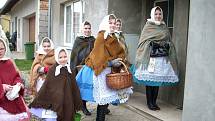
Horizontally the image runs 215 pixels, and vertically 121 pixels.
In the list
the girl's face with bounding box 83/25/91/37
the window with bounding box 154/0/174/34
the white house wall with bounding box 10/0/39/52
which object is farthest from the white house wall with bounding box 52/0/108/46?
the white house wall with bounding box 10/0/39/52

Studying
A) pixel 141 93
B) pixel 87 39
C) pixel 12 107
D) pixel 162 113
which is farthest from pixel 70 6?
pixel 12 107

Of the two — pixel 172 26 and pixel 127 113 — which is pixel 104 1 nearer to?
pixel 172 26

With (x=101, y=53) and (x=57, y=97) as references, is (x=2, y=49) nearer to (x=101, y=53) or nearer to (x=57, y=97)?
(x=57, y=97)

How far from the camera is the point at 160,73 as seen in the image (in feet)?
20.7

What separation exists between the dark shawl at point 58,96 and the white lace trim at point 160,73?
194 cm

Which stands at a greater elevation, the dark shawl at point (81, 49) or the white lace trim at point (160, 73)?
the dark shawl at point (81, 49)

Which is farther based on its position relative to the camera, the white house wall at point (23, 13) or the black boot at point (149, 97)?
the white house wall at point (23, 13)

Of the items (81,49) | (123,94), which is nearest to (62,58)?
(123,94)

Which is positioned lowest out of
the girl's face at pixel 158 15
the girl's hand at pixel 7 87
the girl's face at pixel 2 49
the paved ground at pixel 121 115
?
the paved ground at pixel 121 115

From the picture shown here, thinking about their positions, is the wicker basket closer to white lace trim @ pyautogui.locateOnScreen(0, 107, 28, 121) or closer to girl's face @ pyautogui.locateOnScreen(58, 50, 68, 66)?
girl's face @ pyautogui.locateOnScreen(58, 50, 68, 66)

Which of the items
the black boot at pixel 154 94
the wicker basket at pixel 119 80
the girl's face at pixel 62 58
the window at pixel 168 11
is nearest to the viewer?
the girl's face at pixel 62 58

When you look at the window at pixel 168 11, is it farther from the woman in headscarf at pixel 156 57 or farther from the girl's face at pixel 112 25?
the girl's face at pixel 112 25

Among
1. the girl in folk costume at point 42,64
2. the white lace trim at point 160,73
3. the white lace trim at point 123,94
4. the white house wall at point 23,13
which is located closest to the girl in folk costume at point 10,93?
the girl in folk costume at point 42,64

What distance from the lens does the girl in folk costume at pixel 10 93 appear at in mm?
4223
